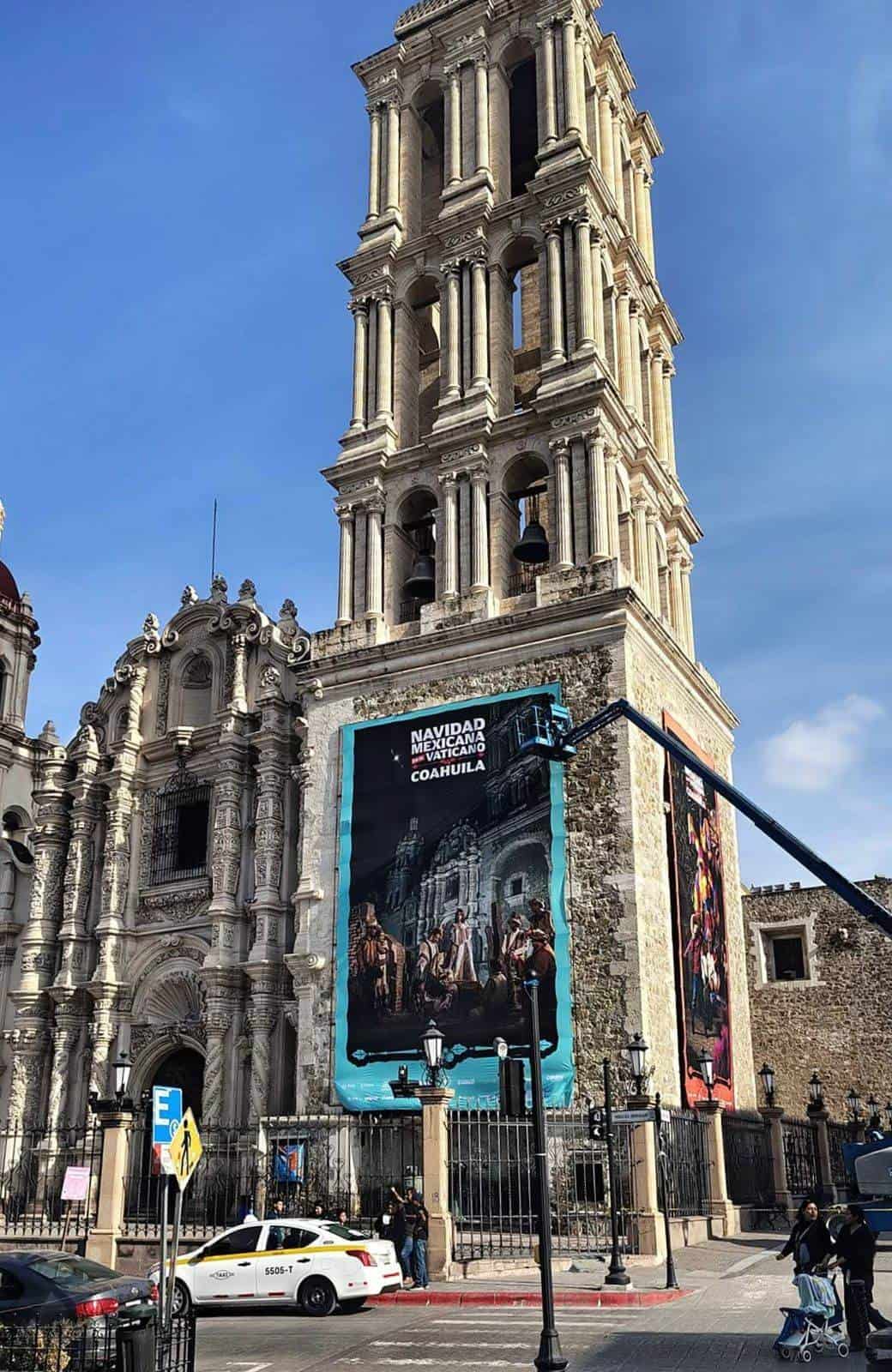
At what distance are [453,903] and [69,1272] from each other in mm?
13581

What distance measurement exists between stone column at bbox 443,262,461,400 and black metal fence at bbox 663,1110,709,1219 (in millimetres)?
18117

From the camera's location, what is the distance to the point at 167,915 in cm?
3366

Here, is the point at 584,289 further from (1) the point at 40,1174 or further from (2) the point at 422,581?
(1) the point at 40,1174

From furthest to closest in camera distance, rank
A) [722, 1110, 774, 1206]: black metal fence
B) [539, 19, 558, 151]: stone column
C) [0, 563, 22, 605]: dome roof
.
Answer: [0, 563, 22, 605]: dome roof < [539, 19, 558, 151]: stone column < [722, 1110, 774, 1206]: black metal fence

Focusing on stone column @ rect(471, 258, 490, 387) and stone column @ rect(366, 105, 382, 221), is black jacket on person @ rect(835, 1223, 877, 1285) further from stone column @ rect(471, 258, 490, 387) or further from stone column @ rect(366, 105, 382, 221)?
stone column @ rect(366, 105, 382, 221)

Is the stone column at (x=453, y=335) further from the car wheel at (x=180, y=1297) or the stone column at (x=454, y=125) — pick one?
the car wheel at (x=180, y=1297)

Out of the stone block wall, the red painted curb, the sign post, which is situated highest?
the stone block wall

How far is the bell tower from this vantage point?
30484 millimetres

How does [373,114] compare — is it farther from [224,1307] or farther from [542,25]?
[224,1307]

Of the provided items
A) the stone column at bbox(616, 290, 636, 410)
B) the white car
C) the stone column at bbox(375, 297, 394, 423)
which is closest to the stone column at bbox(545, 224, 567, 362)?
the stone column at bbox(616, 290, 636, 410)

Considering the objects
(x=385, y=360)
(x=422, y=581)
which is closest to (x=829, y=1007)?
(x=422, y=581)

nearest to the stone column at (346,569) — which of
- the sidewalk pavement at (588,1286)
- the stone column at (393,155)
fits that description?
the stone column at (393,155)

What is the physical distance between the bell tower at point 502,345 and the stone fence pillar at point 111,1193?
42.6ft

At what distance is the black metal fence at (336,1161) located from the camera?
24.5m
